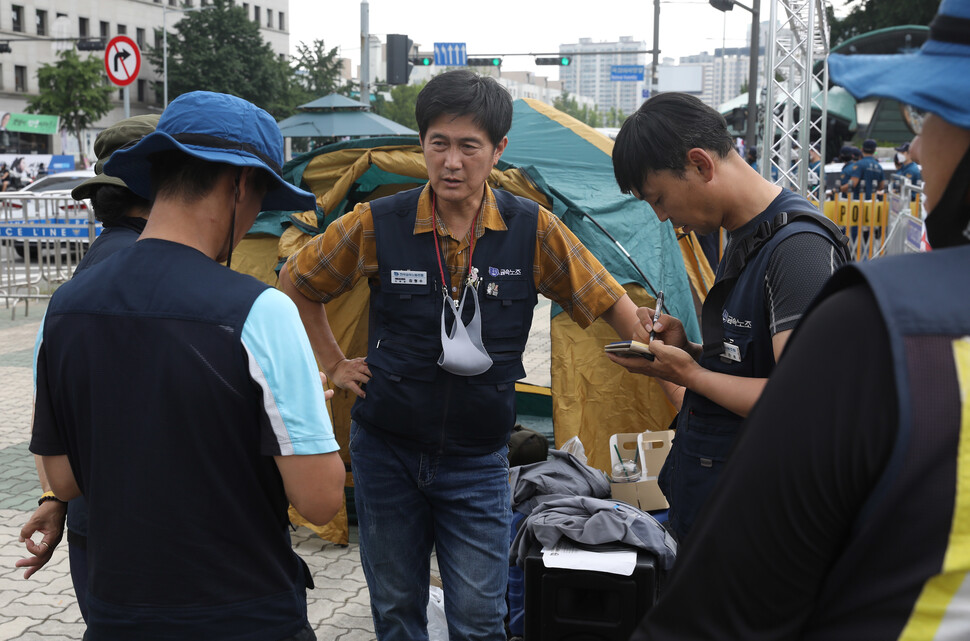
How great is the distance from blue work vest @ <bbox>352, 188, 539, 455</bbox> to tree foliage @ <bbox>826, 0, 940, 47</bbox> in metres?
28.5

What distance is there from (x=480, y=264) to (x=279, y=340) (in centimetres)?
118

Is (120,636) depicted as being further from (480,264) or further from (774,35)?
(774,35)

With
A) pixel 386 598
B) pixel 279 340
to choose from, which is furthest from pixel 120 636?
pixel 386 598

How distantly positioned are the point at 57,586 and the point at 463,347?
2893 millimetres

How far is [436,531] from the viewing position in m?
2.68

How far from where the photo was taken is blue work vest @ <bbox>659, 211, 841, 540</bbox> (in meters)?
1.97

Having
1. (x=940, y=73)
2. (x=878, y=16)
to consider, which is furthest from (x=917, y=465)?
(x=878, y=16)

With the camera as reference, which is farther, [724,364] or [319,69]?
[319,69]

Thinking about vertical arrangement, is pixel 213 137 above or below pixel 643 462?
above

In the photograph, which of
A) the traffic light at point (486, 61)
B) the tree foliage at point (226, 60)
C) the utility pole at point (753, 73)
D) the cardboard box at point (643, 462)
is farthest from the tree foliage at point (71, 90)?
the cardboard box at point (643, 462)

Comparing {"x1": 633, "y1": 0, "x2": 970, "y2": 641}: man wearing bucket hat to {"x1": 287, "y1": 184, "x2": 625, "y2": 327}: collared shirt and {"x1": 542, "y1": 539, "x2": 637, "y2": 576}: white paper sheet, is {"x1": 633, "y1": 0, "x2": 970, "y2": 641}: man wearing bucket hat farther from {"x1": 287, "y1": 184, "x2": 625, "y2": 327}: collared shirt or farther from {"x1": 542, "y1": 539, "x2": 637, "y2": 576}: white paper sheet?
{"x1": 542, "y1": 539, "x2": 637, "y2": 576}: white paper sheet

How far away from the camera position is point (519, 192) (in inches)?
199

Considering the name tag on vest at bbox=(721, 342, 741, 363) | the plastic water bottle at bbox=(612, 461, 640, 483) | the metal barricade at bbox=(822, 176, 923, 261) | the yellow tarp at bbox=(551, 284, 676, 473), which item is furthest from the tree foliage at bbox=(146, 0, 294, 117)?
the name tag on vest at bbox=(721, 342, 741, 363)

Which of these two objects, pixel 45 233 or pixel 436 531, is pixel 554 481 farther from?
pixel 45 233
